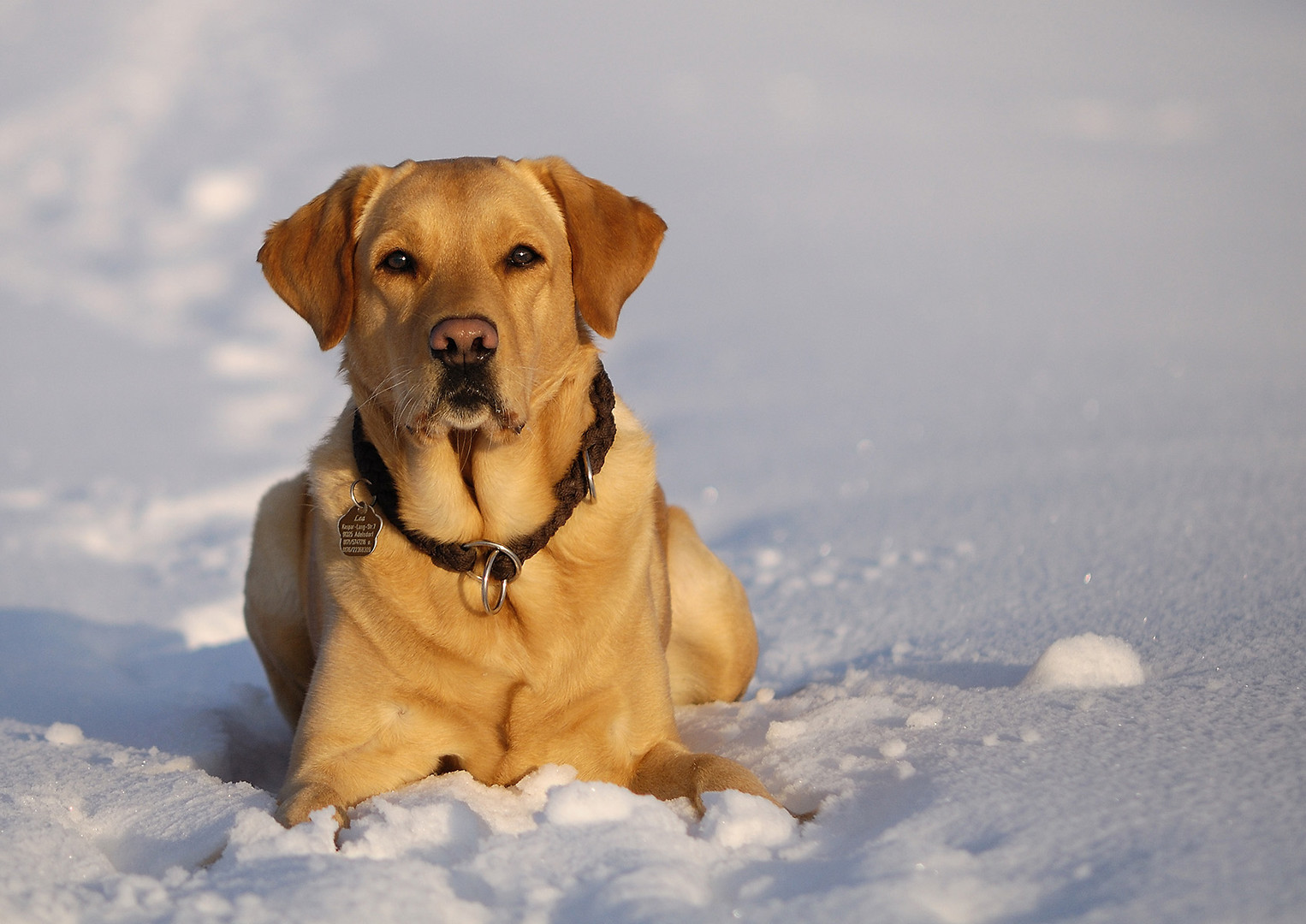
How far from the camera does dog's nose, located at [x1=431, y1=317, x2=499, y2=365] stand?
8.77ft

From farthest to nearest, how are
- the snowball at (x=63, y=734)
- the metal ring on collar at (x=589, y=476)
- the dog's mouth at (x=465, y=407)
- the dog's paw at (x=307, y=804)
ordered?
the snowball at (x=63, y=734), the metal ring on collar at (x=589, y=476), the dog's mouth at (x=465, y=407), the dog's paw at (x=307, y=804)

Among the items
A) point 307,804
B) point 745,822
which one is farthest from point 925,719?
point 307,804

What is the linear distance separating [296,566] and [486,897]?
2.29 m

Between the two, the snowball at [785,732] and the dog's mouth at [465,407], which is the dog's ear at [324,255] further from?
the snowball at [785,732]

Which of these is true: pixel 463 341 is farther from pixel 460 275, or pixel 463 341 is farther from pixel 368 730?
pixel 368 730

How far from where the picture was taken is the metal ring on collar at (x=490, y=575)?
9.52 feet

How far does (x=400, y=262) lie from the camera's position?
301 centimetres

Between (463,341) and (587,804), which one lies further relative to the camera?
(463,341)

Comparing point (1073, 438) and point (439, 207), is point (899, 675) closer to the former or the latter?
point (439, 207)

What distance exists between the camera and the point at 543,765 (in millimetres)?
2854

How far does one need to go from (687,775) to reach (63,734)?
75.6 inches

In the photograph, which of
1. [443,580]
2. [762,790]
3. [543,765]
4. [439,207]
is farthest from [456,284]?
[762,790]

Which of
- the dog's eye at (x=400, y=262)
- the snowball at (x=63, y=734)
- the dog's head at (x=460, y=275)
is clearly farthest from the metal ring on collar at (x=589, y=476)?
the snowball at (x=63, y=734)

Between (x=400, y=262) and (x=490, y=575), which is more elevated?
(x=400, y=262)
